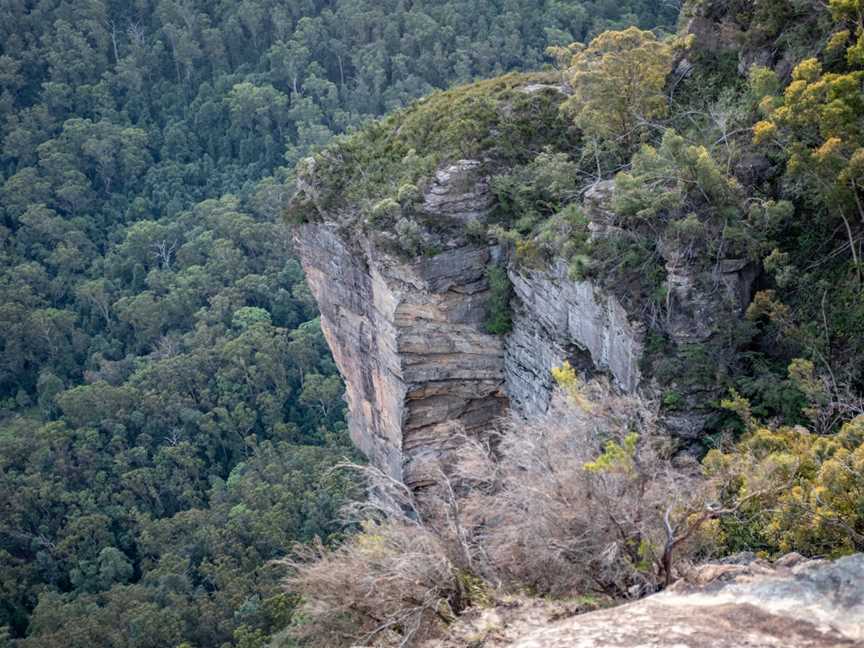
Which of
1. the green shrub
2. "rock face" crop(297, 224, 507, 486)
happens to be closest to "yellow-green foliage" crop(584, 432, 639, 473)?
the green shrub

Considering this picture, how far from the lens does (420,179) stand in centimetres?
1731

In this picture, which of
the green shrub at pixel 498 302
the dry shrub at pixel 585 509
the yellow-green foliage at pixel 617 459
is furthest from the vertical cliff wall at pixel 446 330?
the yellow-green foliage at pixel 617 459

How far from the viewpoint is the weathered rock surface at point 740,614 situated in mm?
7328

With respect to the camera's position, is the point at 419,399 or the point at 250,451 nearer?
the point at 419,399

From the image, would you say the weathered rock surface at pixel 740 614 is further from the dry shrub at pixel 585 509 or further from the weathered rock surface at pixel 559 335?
the weathered rock surface at pixel 559 335

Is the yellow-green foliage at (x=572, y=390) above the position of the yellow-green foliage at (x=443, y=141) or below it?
below

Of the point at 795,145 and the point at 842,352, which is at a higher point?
the point at 795,145

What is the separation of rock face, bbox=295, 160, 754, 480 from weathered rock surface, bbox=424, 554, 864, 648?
571 cm

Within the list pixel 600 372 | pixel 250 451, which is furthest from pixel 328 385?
pixel 600 372

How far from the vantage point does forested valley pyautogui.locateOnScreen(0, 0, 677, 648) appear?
2797cm

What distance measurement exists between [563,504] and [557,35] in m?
42.4

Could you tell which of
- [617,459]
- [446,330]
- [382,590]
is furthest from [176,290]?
[617,459]

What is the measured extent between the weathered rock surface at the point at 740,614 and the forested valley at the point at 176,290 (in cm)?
989

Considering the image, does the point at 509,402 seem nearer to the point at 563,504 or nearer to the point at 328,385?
the point at 563,504
